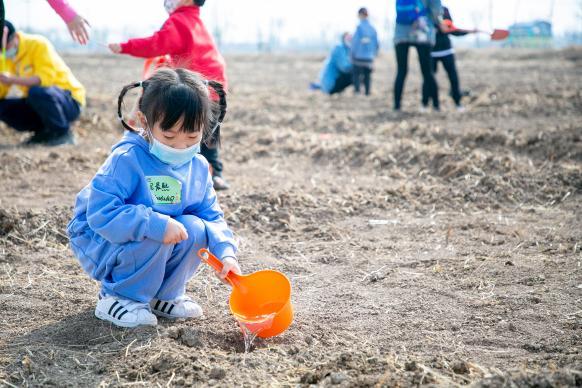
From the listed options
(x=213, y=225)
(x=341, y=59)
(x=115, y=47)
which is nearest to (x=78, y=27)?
(x=115, y=47)

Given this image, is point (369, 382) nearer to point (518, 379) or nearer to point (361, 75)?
point (518, 379)

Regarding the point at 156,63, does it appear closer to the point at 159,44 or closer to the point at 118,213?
the point at 159,44

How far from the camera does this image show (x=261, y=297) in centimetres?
289

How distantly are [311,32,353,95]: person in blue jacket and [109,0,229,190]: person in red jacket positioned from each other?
8044 millimetres

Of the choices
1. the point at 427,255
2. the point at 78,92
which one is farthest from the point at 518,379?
the point at 78,92

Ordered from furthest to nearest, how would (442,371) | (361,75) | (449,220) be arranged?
(361,75) < (449,220) < (442,371)

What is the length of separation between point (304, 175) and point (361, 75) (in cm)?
776

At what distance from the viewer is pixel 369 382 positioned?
220cm

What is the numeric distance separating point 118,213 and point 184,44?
2.26 meters

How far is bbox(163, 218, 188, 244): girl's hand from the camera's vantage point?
257 centimetres

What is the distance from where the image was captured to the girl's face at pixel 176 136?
2.63 metres

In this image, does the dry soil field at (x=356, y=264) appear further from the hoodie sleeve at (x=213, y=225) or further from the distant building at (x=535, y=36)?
the distant building at (x=535, y=36)

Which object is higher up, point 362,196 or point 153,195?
point 153,195

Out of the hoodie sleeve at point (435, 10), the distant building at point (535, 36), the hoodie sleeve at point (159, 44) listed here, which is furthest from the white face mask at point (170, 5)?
the distant building at point (535, 36)
